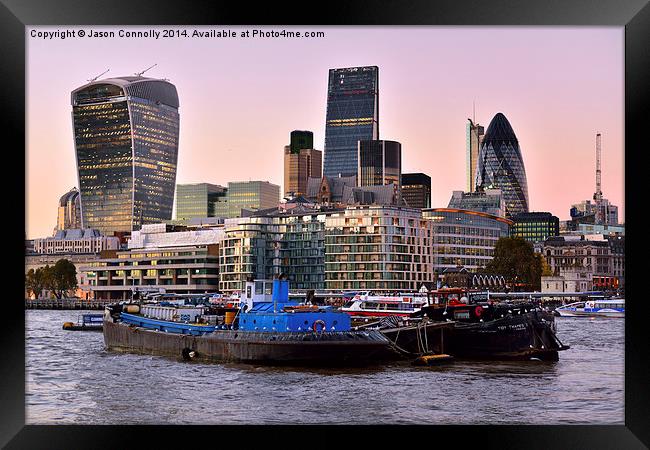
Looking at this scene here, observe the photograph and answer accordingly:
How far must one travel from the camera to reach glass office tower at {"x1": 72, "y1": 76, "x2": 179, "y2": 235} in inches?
3044

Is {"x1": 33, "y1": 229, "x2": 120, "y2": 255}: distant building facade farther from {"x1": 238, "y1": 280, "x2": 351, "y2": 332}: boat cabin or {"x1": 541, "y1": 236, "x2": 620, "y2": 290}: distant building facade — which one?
{"x1": 238, "y1": 280, "x2": 351, "y2": 332}: boat cabin

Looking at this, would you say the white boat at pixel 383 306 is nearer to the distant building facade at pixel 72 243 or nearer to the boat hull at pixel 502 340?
the boat hull at pixel 502 340

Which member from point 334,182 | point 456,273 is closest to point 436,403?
point 456,273

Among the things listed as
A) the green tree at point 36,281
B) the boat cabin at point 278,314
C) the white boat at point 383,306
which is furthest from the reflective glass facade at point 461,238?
the boat cabin at point 278,314

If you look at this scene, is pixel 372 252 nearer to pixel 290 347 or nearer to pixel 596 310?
pixel 596 310

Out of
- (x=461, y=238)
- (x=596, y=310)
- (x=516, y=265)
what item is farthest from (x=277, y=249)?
(x=596, y=310)

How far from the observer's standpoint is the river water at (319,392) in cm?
1435

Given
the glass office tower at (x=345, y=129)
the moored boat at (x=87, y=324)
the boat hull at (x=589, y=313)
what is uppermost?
the glass office tower at (x=345, y=129)

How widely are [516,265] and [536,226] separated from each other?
92.5 ft

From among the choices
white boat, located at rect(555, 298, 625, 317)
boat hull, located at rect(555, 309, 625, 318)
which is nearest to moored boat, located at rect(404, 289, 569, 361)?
boat hull, located at rect(555, 309, 625, 318)

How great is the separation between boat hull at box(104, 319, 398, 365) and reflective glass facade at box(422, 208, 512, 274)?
3594 cm

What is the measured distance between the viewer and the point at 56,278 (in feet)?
180
